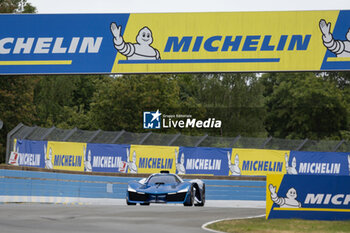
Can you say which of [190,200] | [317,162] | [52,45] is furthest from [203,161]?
[190,200]

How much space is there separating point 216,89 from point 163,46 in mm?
49460

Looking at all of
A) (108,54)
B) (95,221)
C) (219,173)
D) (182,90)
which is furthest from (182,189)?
(182,90)

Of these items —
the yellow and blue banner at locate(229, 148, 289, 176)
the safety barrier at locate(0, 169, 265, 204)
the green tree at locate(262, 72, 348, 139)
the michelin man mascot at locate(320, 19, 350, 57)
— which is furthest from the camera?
the green tree at locate(262, 72, 348, 139)

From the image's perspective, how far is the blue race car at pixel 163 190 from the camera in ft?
67.4

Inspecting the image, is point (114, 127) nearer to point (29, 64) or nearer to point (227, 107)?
point (227, 107)

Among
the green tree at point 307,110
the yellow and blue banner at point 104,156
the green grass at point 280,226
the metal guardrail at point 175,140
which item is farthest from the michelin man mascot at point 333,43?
the green tree at point 307,110

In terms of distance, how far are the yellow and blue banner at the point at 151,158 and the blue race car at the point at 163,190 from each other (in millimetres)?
9791

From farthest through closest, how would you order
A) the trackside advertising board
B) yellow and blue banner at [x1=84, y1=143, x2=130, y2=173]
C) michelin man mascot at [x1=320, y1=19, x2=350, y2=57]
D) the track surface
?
yellow and blue banner at [x1=84, y1=143, x2=130, y2=173], michelin man mascot at [x1=320, y1=19, x2=350, y2=57], the trackside advertising board, the track surface

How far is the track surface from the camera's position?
1436 centimetres

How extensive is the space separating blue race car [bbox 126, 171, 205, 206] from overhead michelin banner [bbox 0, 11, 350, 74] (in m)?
6.67

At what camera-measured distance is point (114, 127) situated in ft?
196

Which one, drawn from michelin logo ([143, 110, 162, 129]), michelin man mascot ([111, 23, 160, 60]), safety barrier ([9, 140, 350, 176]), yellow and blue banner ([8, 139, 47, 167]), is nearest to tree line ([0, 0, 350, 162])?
michelin logo ([143, 110, 162, 129])

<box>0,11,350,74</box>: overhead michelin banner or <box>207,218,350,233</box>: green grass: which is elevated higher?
<box>0,11,350,74</box>: overhead michelin banner

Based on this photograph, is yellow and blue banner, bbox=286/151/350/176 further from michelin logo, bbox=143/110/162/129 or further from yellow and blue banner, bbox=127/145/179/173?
michelin logo, bbox=143/110/162/129
